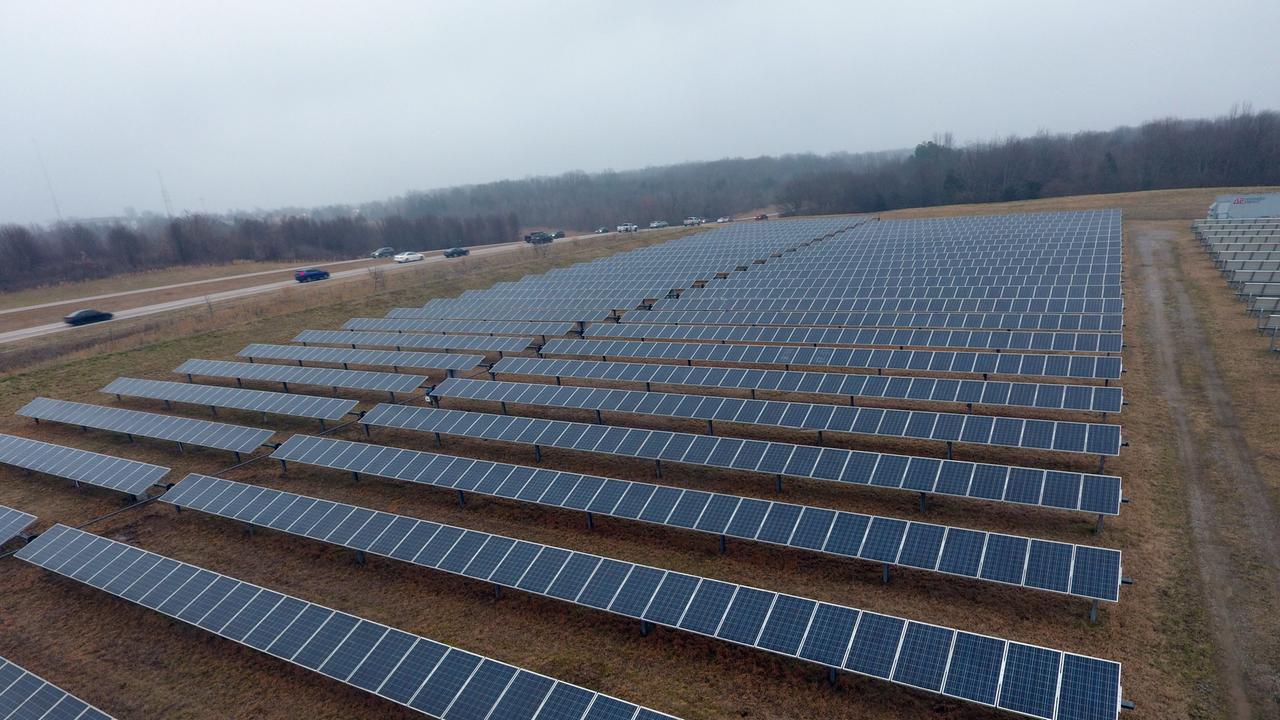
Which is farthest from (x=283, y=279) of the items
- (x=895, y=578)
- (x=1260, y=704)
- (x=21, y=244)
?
(x=1260, y=704)

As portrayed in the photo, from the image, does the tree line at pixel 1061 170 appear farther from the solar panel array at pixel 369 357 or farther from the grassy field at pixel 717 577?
the solar panel array at pixel 369 357

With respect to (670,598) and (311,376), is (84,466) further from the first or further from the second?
(670,598)

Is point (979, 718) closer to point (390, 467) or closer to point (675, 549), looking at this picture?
point (675, 549)

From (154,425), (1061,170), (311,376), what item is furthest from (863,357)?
(1061,170)

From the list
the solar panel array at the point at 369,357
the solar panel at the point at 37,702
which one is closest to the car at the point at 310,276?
the solar panel array at the point at 369,357

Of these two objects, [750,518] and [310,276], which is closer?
[750,518]
